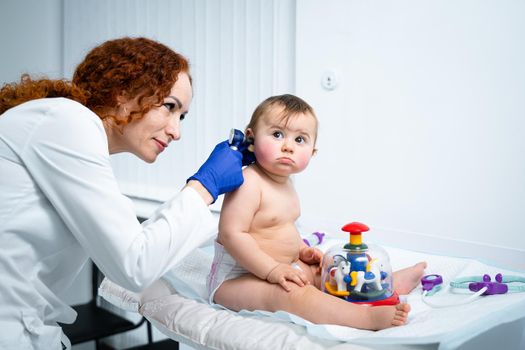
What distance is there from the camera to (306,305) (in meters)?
1.21

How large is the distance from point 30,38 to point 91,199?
316 cm

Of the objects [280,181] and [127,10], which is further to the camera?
[127,10]

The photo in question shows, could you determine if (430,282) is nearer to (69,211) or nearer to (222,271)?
(222,271)

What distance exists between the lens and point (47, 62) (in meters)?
3.91

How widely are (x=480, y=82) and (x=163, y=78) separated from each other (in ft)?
3.52

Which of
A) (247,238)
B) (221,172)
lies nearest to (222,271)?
(247,238)

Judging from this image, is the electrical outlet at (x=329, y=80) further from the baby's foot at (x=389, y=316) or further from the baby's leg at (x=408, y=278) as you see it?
the baby's foot at (x=389, y=316)

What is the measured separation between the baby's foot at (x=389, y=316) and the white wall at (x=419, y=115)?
2.78 feet

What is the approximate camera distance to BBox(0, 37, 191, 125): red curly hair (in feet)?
4.19

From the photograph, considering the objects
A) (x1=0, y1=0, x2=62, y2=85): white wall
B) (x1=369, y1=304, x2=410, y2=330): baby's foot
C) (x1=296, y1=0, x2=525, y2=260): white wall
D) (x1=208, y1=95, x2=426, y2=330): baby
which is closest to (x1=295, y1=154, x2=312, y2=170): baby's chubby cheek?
(x1=208, y1=95, x2=426, y2=330): baby

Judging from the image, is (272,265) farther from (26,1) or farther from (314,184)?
(26,1)

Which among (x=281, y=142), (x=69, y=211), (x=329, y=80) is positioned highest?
(x=329, y=80)

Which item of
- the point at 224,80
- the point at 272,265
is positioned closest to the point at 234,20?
the point at 224,80

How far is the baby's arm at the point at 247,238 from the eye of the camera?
129 cm
